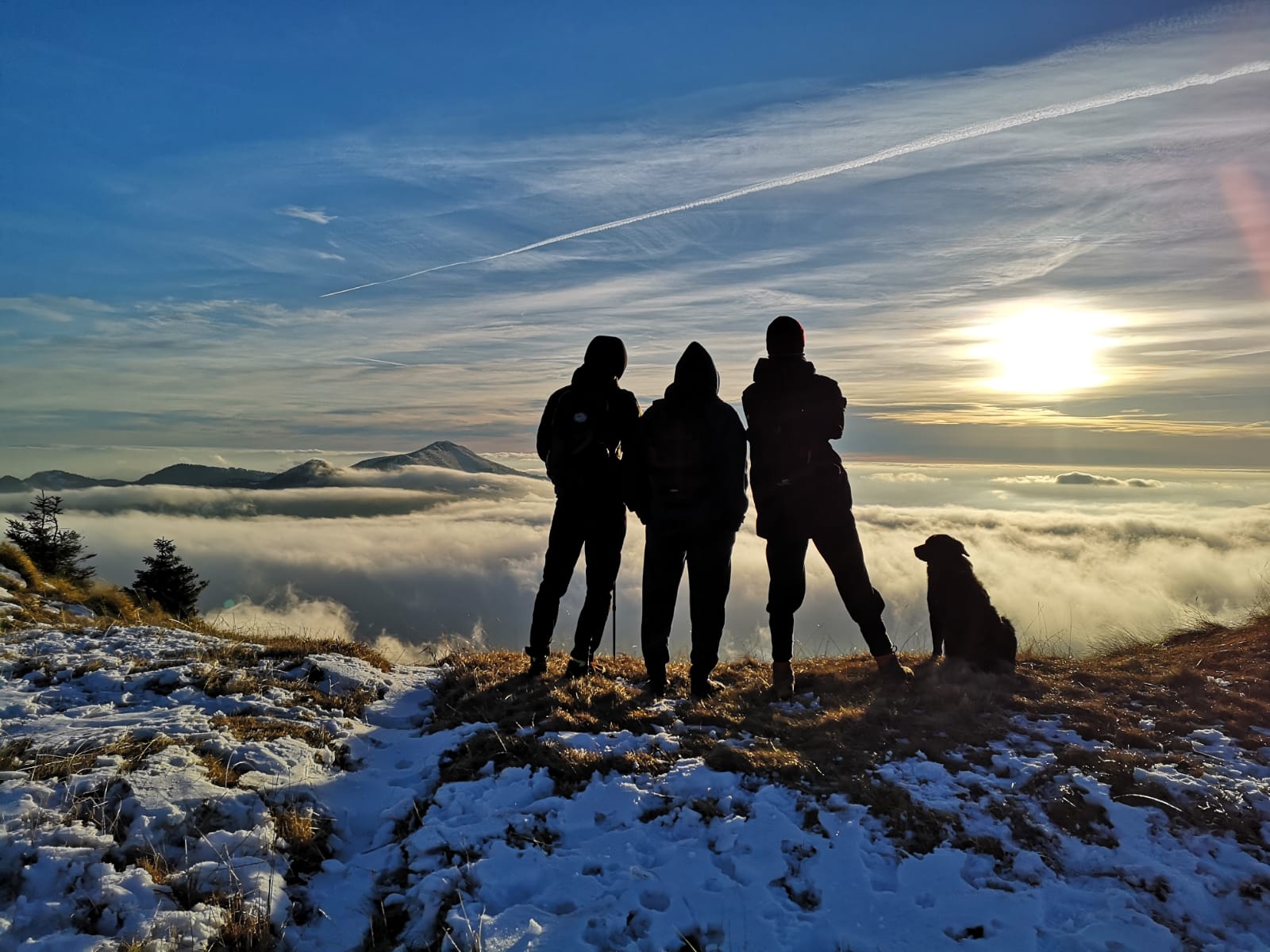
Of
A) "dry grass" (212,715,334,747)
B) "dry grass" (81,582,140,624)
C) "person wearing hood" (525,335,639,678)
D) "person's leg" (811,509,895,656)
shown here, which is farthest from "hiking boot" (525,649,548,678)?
"dry grass" (81,582,140,624)

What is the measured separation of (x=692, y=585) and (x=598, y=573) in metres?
1.03

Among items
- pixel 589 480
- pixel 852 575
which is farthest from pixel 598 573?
pixel 852 575

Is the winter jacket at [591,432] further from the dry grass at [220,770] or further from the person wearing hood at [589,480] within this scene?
the dry grass at [220,770]

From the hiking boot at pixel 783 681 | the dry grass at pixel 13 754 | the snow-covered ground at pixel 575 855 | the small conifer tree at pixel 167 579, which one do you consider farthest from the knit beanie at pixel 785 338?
the small conifer tree at pixel 167 579

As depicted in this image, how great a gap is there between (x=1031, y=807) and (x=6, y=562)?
1618cm

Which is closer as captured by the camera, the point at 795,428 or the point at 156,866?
the point at 156,866

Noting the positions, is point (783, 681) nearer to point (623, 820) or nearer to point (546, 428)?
point (623, 820)

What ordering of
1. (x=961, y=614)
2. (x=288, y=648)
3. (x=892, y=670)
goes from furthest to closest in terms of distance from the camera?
(x=288, y=648), (x=961, y=614), (x=892, y=670)

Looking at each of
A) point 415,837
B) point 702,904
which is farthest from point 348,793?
point 702,904

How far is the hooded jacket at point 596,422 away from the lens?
6.83m

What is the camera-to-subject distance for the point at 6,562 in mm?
12531

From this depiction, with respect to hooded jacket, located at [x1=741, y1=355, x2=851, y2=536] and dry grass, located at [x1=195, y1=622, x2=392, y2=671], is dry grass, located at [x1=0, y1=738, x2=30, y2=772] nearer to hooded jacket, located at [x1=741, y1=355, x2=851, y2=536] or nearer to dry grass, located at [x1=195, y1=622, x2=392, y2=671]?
dry grass, located at [x1=195, y1=622, x2=392, y2=671]

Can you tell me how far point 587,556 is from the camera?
704 cm

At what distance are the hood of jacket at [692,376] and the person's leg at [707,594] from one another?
133 cm
